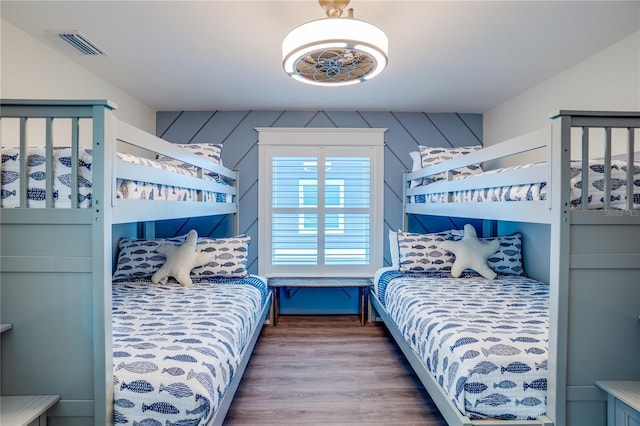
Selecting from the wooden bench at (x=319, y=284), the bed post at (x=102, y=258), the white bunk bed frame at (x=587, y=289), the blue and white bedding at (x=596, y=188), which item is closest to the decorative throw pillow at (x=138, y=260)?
the wooden bench at (x=319, y=284)

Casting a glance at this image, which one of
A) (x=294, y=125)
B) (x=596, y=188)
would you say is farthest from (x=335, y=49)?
(x=294, y=125)

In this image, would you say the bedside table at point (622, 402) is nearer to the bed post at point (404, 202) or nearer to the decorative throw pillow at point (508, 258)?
the decorative throw pillow at point (508, 258)

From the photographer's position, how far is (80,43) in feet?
6.97

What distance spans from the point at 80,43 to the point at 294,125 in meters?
1.95

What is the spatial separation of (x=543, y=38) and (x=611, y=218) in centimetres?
128

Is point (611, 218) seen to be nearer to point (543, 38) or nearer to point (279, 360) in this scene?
point (543, 38)

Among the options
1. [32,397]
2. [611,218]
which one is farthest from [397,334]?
[32,397]

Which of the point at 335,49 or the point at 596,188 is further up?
the point at 335,49

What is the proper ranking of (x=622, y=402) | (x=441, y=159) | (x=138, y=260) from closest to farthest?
(x=622, y=402)
(x=138, y=260)
(x=441, y=159)

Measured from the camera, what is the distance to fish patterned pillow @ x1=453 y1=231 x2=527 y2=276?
2.94m

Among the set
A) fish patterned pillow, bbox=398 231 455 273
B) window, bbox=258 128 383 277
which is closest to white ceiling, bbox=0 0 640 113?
window, bbox=258 128 383 277

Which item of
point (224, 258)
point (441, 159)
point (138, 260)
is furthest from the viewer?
point (441, 159)

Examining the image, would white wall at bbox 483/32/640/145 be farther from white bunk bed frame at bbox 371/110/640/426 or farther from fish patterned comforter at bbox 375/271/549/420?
fish patterned comforter at bbox 375/271/549/420

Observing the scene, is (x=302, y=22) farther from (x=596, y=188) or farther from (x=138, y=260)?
(x=138, y=260)
